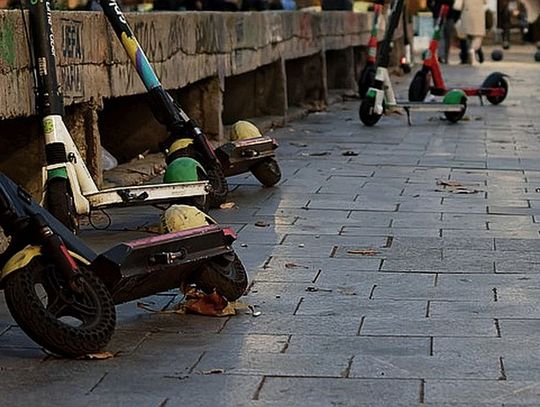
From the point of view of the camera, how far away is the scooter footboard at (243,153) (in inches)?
308

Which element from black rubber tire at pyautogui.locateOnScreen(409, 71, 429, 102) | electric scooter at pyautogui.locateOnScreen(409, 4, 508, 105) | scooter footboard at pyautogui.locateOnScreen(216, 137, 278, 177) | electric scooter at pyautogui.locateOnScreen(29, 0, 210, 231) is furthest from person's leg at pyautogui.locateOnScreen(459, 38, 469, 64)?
electric scooter at pyautogui.locateOnScreen(29, 0, 210, 231)

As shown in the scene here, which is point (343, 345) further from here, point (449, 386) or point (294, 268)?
point (294, 268)

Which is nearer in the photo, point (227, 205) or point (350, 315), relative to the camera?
point (350, 315)

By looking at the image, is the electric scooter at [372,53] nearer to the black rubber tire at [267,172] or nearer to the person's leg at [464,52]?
the black rubber tire at [267,172]

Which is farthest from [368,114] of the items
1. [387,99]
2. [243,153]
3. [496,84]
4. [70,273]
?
[70,273]

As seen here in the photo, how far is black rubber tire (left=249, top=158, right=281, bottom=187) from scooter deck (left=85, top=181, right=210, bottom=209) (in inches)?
60.2

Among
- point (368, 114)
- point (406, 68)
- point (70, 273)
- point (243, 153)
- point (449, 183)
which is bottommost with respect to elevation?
point (406, 68)

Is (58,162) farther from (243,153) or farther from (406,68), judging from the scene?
(406,68)

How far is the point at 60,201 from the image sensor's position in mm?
6023

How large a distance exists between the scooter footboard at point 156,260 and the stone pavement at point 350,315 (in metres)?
0.16

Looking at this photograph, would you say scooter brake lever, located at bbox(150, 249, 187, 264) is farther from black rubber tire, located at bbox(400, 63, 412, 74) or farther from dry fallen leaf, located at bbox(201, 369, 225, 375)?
black rubber tire, located at bbox(400, 63, 412, 74)

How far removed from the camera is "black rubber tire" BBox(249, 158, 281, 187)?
840 centimetres

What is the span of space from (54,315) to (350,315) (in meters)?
1.16

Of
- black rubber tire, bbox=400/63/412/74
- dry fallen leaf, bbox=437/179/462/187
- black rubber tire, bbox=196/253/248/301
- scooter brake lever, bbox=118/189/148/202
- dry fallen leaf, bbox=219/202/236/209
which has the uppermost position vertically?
scooter brake lever, bbox=118/189/148/202
